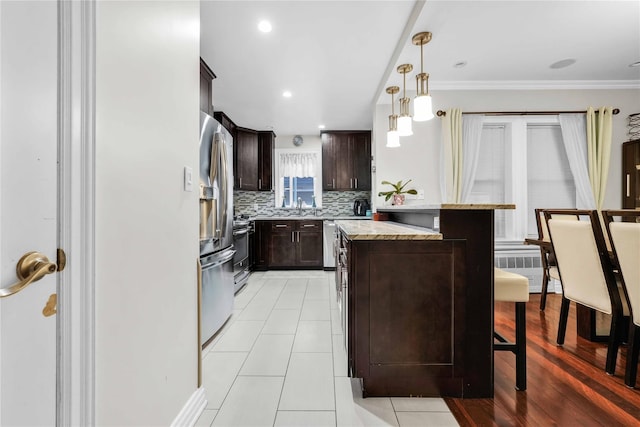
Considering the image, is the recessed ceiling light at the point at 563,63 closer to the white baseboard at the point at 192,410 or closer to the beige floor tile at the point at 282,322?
the beige floor tile at the point at 282,322

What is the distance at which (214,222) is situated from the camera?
227 cm

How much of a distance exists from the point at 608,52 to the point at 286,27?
3.28m

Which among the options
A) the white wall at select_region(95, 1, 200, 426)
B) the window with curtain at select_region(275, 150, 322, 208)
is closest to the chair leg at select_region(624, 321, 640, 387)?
the white wall at select_region(95, 1, 200, 426)

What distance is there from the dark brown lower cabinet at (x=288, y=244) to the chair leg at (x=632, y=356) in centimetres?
390

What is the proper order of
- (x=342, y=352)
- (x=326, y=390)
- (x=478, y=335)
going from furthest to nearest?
1. (x=342, y=352)
2. (x=326, y=390)
3. (x=478, y=335)

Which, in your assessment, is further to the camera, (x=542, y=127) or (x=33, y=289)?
(x=542, y=127)

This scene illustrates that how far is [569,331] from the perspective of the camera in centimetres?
251

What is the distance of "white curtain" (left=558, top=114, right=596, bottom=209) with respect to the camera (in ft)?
12.0

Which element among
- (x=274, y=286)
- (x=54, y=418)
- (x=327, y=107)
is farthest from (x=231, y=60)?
(x=54, y=418)

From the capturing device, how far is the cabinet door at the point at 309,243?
5169 millimetres

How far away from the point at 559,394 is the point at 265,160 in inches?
198

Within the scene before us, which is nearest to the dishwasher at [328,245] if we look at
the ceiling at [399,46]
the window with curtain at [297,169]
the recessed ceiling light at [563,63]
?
the window with curtain at [297,169]

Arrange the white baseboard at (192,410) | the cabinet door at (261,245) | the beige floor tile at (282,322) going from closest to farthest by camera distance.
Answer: the white baseboard at (192,410), the beige floor tile at (282,322), the cabinet door at (261,245)

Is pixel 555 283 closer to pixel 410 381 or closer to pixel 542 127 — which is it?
pixel 542 127
